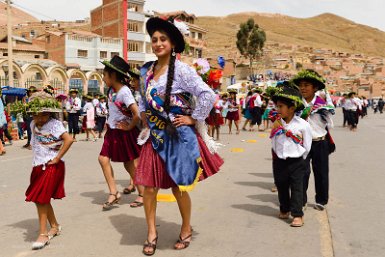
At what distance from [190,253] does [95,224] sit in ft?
4.63

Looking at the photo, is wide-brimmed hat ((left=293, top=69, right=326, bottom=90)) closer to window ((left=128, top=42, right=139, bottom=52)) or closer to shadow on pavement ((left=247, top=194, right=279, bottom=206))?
shadow on pavement ((left=247, top=194, right=279, bottom=206))

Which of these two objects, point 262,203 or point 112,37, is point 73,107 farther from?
point 112,37

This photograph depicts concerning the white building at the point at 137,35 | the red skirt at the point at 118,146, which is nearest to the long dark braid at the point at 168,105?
the red skirt at the point at 118,146

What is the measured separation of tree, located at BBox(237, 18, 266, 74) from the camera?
2800 inches

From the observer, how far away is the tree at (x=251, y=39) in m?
71.1

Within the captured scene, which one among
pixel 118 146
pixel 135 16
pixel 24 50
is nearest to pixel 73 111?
pixel 118 146

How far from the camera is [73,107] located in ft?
49.6

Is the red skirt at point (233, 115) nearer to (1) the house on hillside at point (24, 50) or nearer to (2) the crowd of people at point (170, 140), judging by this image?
(2) the crowd of people at point (170, 140)

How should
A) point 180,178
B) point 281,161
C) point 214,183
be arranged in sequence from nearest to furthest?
point 180,178
point 281,161
point 214,183

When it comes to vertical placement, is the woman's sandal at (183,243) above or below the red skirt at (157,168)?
below

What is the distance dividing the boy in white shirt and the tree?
6738 centimetres

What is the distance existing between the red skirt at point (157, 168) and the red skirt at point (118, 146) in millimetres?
1753

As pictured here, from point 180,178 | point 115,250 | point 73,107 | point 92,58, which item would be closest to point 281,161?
point 180,178

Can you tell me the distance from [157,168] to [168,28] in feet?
4.20
